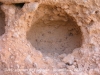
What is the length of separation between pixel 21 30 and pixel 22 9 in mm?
131

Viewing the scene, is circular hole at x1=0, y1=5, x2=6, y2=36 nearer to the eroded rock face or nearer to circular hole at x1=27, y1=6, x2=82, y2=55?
the eroded rock face

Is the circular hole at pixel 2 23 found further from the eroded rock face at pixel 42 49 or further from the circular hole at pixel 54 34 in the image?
the circular hole at pixel 54 34

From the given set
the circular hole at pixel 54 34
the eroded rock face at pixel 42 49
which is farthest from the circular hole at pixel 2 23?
the circular hole at pixel 54 34

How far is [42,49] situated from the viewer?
5.98 ft

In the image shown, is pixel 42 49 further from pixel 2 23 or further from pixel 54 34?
pixel 2 23

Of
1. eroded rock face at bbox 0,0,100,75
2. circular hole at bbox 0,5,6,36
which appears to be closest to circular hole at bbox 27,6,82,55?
eroded rock face at bbox 0,0,100,75

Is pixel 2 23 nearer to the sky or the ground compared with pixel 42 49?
nearer to the sky

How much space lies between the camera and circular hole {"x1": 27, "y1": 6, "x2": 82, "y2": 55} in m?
1.81

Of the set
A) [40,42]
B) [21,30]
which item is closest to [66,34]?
[40,42]

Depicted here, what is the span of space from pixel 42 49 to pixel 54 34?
0.43 ft

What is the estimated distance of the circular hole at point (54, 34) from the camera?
1.81 meters

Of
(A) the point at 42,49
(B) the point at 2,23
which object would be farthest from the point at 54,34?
(B) the point at 2,23

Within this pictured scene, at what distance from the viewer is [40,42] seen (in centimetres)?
184

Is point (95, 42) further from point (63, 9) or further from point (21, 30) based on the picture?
point (21, 30)
